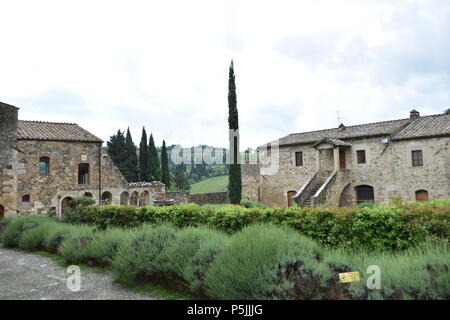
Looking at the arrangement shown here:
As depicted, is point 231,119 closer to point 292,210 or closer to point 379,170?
point 379,170

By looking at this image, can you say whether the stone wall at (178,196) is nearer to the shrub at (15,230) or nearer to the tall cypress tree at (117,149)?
the shrub at (15,230)

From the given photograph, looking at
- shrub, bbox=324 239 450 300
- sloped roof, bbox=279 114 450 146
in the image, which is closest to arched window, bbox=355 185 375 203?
sloped roof, bbox=279 114 450 146

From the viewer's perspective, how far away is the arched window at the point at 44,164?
18.5 meters

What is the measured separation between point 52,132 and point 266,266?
19.2 meters

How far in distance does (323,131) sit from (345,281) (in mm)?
20475

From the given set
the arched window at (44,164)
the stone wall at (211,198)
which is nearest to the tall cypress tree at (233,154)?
the stone wall at (211,198)

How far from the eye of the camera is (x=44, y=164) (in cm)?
1880

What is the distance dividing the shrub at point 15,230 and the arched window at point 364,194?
17451mm

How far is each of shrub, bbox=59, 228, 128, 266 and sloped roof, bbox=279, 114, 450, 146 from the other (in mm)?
16627

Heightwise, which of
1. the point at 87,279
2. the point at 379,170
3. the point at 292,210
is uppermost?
the point at 379,170
